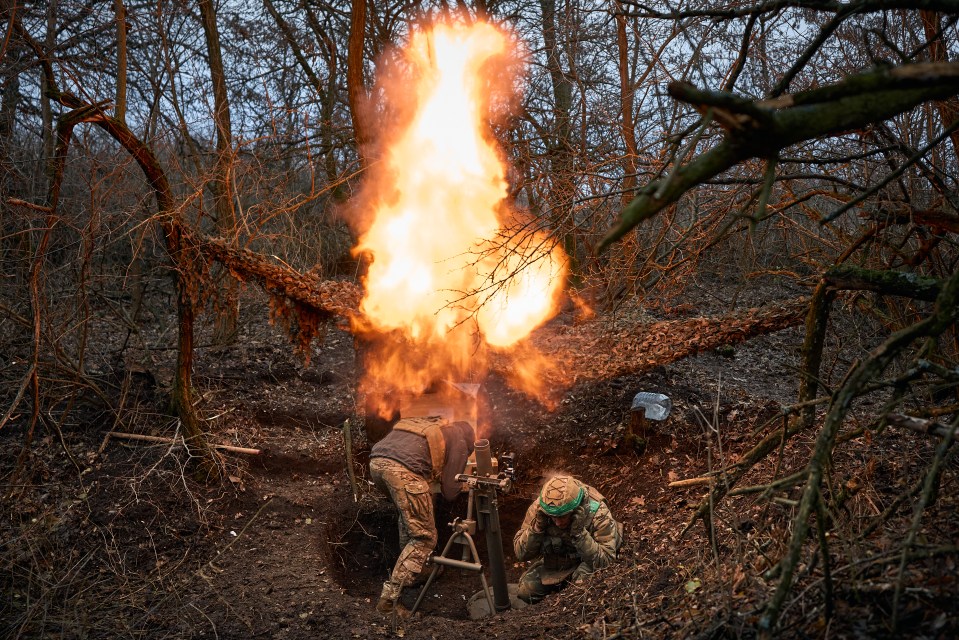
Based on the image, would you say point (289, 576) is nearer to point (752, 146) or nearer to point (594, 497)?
point (594, 497)

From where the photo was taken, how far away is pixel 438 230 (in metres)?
8.02

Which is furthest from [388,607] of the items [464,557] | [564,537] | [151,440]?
[151,440]

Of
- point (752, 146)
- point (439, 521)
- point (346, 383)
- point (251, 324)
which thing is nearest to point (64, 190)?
point (251, 324)

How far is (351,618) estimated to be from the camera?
5.46 m

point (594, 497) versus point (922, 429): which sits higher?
point (922, 429)

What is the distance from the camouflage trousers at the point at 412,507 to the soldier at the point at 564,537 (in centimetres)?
90

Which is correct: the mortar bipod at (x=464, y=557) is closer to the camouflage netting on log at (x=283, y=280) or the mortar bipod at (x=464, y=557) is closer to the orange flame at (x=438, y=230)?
the orange flame at (x=438, y=230)

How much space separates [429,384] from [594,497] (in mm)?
2367

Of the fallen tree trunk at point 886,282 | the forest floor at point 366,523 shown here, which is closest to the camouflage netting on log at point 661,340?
the forest floor at point 366,523

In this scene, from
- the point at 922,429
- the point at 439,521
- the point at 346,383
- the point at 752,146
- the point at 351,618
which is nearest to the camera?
the point at 752,146

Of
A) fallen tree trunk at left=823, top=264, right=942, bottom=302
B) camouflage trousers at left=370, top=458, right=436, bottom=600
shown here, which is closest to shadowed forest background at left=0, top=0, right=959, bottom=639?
fallen tree trunk at left=823, top=264, right=942, bottom=302

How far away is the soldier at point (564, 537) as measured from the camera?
5820mm

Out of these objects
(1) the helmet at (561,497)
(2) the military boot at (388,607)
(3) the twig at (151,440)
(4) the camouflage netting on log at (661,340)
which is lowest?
(2) the military boot at (388,607)

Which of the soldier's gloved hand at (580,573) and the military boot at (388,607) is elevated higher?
the soldier's gloved hand at (580,573)
